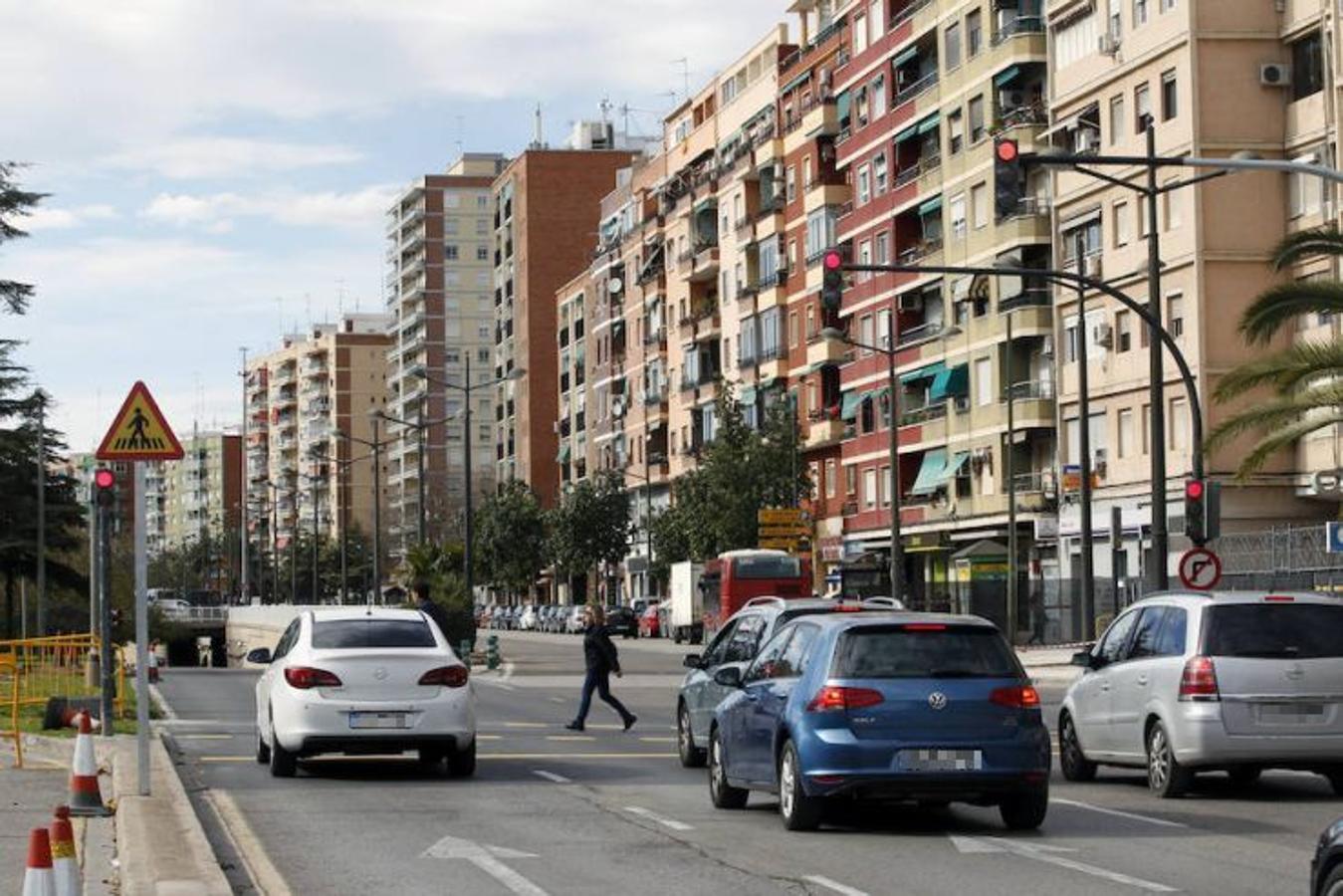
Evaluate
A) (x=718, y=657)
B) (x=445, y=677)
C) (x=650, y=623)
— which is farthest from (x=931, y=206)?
(x=445, y=677)

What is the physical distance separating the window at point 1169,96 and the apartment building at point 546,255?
284ft

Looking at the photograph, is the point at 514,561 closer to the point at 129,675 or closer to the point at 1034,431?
the point at 1034,431

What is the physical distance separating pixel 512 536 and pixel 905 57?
187 ft

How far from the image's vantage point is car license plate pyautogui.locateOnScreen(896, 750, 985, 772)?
1634 centimetres

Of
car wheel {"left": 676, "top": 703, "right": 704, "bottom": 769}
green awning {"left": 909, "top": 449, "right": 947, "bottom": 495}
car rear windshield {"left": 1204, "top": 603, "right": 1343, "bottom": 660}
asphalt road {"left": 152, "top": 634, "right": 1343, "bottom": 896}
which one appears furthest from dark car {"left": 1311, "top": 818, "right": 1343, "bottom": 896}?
green awning {"left": 909, "top": 449, "right": 947, "bottom": 495}

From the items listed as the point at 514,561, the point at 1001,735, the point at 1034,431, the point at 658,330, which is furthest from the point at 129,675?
the point at 514,561

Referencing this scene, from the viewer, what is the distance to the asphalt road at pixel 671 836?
13938 mm

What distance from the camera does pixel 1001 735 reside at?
16500mm

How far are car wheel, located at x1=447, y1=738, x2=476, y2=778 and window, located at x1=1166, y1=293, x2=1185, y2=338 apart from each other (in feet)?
136

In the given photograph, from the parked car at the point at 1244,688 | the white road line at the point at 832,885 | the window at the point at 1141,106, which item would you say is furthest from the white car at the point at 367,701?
the window at the point at 1141,106

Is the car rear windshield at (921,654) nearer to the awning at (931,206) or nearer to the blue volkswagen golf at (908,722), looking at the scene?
the blue volkswagen golf at (908,722)

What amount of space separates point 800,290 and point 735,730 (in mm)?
76601

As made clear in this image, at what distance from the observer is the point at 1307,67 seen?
195 feet

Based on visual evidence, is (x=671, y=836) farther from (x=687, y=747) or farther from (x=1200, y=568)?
(x=1200, y=568)
